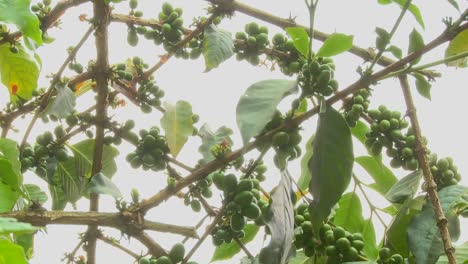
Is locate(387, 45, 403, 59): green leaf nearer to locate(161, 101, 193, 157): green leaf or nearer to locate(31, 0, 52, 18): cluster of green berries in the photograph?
locate(161, 101, 193, 157): green leaf

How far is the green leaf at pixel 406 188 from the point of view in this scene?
40.6 inches

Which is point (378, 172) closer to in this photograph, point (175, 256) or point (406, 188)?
point (406, 188)

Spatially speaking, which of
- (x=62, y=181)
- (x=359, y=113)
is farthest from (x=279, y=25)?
(x=62, y=181)

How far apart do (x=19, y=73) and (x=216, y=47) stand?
403mm

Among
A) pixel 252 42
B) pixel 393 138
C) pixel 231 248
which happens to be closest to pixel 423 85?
pixel 393 138

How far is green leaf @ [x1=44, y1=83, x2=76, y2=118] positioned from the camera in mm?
1072

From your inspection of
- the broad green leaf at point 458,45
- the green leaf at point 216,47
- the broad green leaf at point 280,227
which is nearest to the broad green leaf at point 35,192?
the green leaf at point 216,47

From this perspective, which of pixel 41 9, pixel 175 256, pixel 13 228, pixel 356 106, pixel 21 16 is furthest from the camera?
pixel 41 9

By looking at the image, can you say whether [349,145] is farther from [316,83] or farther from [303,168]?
[303,168]

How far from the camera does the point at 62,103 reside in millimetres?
1093

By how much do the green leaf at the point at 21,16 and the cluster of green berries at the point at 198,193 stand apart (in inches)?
14.4

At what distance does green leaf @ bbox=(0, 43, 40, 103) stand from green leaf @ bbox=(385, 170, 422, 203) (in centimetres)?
69

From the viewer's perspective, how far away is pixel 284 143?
0.93 m

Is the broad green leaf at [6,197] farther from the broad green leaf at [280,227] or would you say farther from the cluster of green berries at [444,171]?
the cluster of green berries at [444,171]
